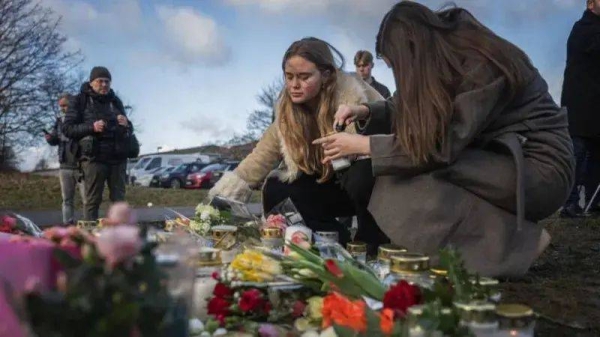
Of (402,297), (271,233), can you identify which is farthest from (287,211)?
(402,297)

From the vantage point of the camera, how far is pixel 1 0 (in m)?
19.5

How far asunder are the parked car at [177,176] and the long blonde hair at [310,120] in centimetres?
2756

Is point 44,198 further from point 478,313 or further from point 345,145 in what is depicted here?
point 478,313

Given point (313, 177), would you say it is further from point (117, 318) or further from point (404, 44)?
point (117, 318)

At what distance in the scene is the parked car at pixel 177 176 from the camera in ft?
103

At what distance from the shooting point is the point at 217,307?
1.87 m

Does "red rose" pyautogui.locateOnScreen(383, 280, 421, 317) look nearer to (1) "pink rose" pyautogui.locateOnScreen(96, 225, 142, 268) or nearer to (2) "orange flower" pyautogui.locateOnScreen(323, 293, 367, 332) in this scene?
(2) "orange flower" pyautogui.locateOnScreen(323, 293, 367, 332)

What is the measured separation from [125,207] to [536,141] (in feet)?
7.01

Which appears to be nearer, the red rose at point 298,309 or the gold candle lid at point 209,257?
the red rose at point 298,309

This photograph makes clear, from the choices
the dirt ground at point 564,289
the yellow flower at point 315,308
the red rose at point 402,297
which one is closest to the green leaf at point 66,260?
the red rose at point 402,297

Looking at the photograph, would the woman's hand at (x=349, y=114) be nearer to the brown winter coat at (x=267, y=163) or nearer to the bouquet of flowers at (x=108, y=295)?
the brown winter coat at (x=267, y=163)

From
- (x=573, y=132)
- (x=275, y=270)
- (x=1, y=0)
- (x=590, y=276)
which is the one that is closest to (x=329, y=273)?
(x=275, y=270)

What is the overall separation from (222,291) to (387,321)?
0.62m

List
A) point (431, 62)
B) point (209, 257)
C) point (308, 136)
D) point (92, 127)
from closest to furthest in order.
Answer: point (209, 257) < point (431, 62) < point (308, 136) < point (92, 127)
